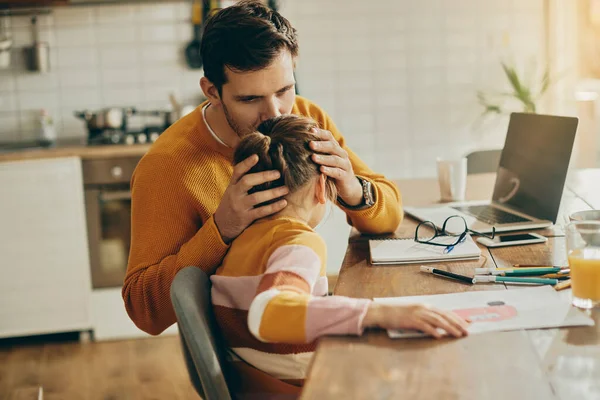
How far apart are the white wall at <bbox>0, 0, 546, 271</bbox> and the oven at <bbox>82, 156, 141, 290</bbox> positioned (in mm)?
643

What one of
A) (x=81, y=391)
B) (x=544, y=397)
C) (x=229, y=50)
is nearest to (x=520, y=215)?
(x=229, y=50)

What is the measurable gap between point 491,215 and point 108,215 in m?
2.14

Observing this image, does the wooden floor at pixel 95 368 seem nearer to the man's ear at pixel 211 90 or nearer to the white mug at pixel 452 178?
the white mug at pixel 452 178

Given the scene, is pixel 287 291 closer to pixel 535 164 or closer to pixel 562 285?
pixel 562 285

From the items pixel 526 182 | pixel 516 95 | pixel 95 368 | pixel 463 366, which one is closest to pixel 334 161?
pixel 463 366

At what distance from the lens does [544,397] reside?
891mm

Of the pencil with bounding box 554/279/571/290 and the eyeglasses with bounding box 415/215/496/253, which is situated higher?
the eyeglasses with bounding box 415/215/496/253

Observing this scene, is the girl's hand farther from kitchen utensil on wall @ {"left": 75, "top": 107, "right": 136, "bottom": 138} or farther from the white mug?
kitchen utensil on wall @ {"left": 75, "top": 107, "right": 136, "bottom": 138}

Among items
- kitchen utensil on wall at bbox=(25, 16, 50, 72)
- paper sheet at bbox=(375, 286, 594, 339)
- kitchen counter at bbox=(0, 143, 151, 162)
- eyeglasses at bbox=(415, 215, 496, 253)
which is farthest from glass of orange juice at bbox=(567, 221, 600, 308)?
kitchen utensil on wall at bbox=(25, 16, 50, 72)

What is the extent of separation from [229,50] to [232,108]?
14 centimetres

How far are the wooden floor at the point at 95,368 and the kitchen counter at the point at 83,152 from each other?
909 mm

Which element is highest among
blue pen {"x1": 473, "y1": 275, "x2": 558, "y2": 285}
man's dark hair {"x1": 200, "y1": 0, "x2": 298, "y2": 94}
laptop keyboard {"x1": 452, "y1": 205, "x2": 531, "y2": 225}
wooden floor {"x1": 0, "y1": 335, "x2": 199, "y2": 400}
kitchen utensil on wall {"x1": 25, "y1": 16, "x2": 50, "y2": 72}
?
kitchen utensil on wall {"x1": 25, "y1": 16, "x2": 50, "y2": 72}

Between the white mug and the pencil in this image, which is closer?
the pencil

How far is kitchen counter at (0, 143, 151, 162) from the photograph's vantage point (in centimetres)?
346
